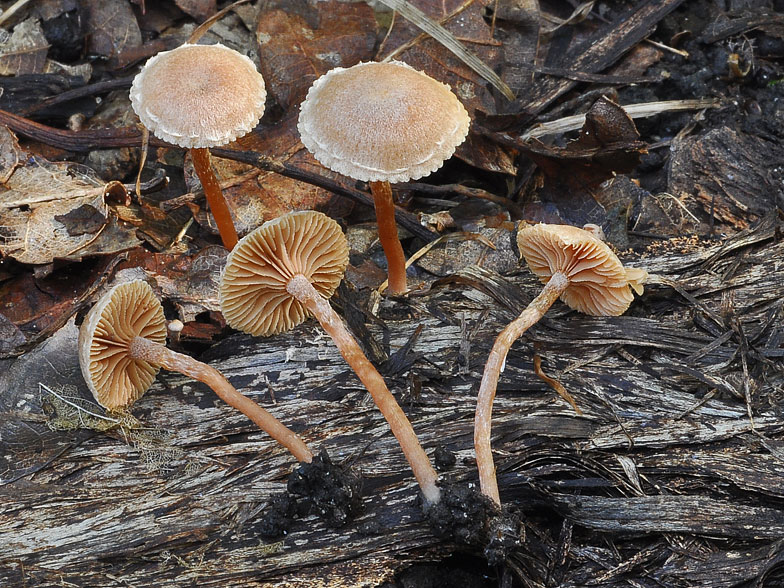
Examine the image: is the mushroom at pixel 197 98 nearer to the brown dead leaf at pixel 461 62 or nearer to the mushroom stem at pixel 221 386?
the mushroom stem at pixel 221 386

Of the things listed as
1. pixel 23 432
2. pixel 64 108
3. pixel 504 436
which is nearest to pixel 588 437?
pixel 504 436

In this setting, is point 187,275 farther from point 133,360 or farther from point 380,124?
point 380,124

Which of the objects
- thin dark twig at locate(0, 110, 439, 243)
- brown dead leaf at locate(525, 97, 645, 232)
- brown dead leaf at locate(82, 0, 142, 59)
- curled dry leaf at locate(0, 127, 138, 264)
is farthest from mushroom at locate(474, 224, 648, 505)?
brown dead leaf at locate(82, 0, 142, 59)

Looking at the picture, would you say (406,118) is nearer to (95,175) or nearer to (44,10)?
(95,175)

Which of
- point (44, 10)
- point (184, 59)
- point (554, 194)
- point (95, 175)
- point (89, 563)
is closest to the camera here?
point (89, 563)

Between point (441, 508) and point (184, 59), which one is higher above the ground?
point (184, 59)

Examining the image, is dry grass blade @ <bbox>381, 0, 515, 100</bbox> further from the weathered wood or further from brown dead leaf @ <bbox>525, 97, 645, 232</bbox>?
the weathered wood

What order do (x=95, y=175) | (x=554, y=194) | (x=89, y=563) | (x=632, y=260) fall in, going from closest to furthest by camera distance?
(x=89, y=563) < (x=632, y=260) < (x=95, y=175) < (x=554, y=194)
